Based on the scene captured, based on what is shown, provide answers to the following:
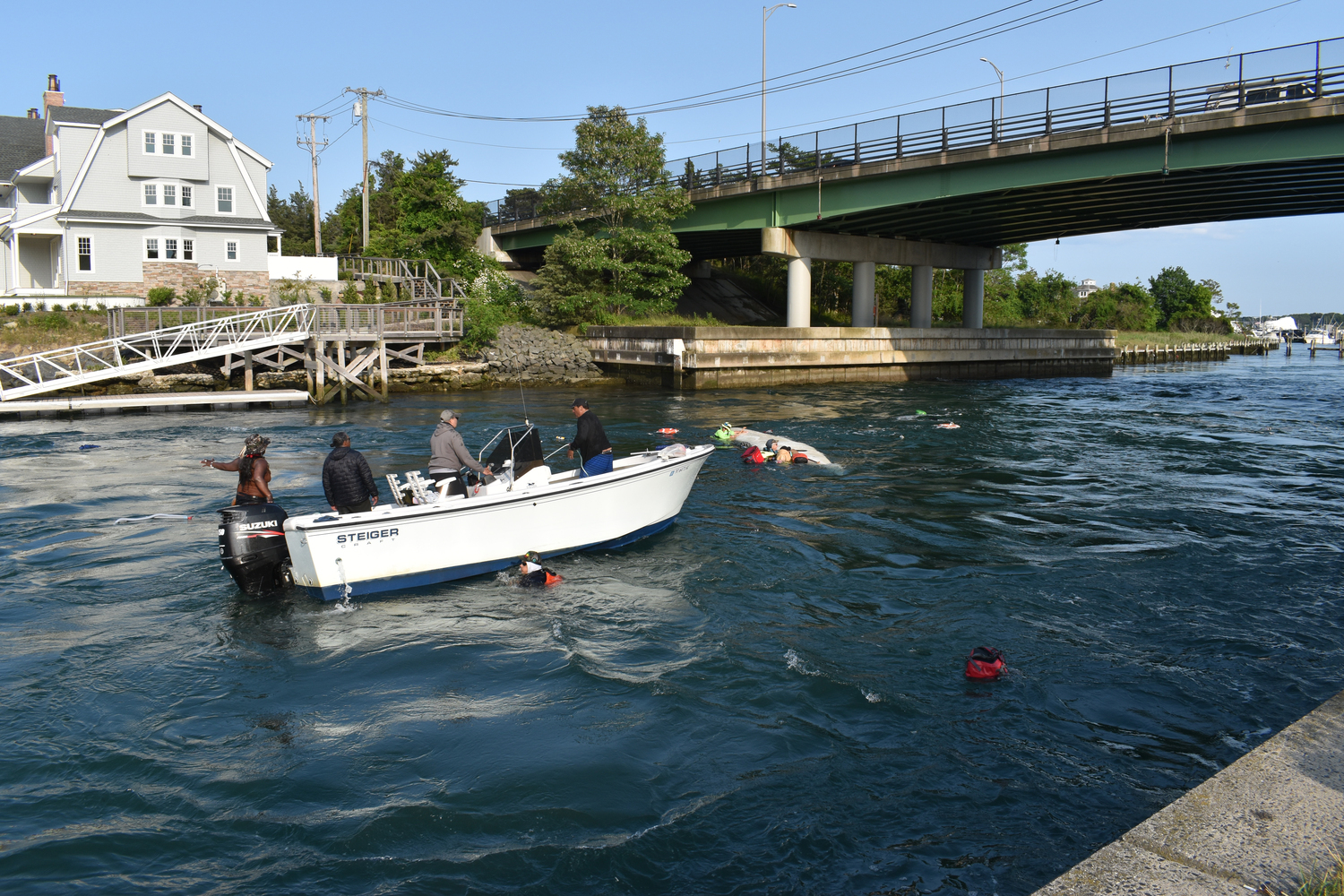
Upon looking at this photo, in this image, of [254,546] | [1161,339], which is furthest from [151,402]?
[1161,339]

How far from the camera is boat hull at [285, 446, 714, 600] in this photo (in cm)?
1019

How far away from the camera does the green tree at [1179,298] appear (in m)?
93.0

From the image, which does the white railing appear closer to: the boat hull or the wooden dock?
the wooden dock

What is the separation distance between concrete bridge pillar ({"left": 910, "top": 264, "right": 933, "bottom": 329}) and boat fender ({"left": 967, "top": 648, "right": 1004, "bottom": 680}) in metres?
38.8

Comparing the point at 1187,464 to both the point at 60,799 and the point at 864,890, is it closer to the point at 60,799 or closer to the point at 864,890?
the point at 864,890

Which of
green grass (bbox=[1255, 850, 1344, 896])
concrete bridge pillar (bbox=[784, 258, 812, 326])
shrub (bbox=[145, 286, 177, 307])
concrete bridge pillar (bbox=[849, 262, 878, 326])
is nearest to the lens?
green grass (bbox=[1255, 850, 1344, 896])

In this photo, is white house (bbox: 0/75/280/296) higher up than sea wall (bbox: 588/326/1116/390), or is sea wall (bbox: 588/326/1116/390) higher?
white house (bbox: 0/75/280/296)

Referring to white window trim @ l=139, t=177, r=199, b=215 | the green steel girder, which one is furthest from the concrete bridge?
white window trim @ l=139, t=177, r=199, b=215

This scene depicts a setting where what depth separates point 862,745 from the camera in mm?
7305

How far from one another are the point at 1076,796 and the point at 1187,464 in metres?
16.8

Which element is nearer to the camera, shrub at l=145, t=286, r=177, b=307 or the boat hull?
the boat hull

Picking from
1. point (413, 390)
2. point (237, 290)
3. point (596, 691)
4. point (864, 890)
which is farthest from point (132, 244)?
point (864, 890)

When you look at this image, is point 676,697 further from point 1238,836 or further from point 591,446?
point 591,446

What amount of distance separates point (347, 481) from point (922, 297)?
4024cm
